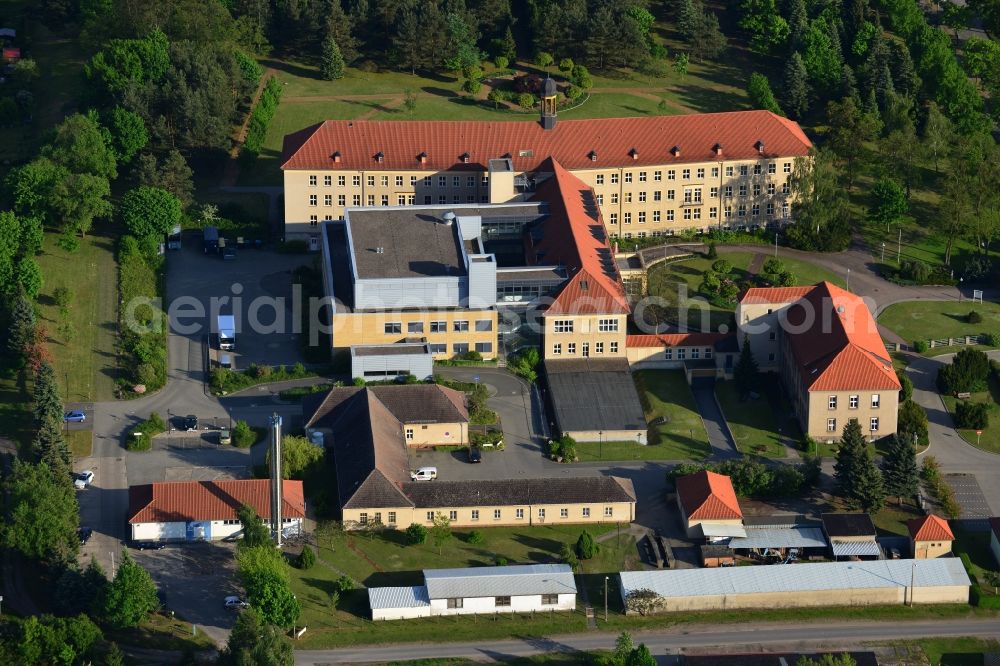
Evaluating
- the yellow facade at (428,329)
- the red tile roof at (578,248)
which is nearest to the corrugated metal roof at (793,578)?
the red tile roof at (578,248)

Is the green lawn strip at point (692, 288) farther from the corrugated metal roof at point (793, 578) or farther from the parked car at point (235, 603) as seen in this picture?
the parked car at point (235, 603)

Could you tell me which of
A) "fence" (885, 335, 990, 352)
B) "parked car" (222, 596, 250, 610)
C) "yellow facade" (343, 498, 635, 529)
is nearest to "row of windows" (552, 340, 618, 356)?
"yellow facade" (343, 498, 635, 529)

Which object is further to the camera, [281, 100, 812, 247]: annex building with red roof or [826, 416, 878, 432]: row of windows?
[281, 100, 812, 247]: annex building with red roof

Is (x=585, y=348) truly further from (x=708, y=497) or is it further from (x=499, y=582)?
(x=499, y=582)

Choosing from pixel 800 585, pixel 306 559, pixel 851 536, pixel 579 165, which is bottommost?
pixel 800 585

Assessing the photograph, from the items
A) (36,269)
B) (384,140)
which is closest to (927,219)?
(384,140)

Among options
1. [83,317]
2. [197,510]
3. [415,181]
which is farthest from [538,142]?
[197,510]

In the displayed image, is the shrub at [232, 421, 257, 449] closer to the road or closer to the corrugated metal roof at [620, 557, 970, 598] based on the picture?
the road
